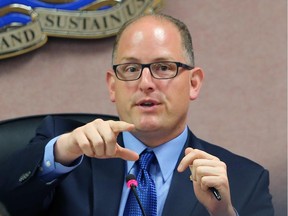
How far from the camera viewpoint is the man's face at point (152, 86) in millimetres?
1460

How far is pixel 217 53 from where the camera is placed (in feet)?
7.75

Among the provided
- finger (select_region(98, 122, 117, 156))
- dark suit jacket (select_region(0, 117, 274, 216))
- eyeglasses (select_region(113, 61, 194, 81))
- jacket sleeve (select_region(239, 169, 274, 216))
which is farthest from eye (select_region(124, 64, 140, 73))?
jacket sleeve (select_region(239, 169, 274, 216))

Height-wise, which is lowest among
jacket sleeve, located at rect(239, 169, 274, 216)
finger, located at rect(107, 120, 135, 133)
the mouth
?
jacket sleeve, located at rect(239, 169, 274, 216)

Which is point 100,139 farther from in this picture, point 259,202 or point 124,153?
point 259,202

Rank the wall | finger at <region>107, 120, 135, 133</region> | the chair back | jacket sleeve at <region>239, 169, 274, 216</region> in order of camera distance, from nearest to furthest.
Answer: finger at <region>107, 120, 135, 133</region>
jacket sleeve at <region>239, 169, 274, 216</region>
the chair back
the wall

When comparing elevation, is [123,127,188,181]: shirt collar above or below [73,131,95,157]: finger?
below

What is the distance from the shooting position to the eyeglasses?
4.92 ft

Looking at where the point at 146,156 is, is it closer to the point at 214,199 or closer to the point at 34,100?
the point at 214,199

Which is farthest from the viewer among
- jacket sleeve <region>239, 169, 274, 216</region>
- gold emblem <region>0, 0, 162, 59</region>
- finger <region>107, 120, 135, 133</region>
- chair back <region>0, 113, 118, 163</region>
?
gold emblem <region>0, 0, 162, 59</region>

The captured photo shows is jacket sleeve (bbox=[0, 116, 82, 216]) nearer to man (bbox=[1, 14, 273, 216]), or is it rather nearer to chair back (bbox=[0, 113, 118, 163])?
→ man (bbox=[1, 14, 273, 216])

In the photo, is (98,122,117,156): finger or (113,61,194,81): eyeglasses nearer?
(98,122,117,156): finger

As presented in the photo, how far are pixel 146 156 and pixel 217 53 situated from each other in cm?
94

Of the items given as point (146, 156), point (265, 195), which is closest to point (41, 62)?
point (146, 156)

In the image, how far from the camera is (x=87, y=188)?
4.98ft
